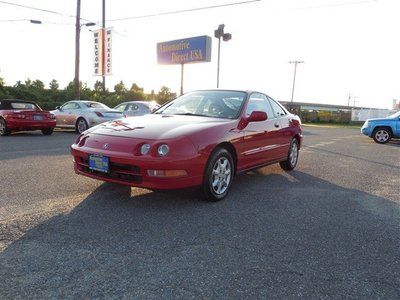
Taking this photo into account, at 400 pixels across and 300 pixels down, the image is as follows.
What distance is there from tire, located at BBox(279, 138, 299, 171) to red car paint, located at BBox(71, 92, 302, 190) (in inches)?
67.7

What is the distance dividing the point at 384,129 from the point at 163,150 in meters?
13.5

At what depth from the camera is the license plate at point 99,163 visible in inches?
169

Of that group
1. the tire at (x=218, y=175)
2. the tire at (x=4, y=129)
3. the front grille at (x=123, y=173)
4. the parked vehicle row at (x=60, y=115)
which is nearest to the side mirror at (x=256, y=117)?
the tire at (x=218, y=175)

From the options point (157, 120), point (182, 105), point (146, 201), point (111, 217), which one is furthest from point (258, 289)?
point (182, 105)

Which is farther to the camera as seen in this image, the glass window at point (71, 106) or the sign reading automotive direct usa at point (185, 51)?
the sign reading automotive direct usa at point (185, 51)

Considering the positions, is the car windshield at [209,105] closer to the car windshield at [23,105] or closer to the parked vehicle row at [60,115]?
the parked vehicle row at [60,115]

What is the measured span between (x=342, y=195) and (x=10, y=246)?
14.0ft

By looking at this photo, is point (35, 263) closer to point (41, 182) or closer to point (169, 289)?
point (169, 289)

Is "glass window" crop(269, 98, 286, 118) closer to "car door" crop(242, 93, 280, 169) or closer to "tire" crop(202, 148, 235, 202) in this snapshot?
"car door" crop(242, 93, 280, 169)

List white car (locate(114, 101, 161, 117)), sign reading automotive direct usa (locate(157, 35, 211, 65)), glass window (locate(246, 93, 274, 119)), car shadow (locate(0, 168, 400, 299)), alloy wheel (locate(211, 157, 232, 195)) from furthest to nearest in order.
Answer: sign reading automotive direct usa (locate(157, 35, 211, 65)), white car (locate(114, 101, 161, 117)), glass window (locate(246, 93, 274, 119)), alloy wheel (locate(211, 157, 232, 195)), car shadow (locate(0, 168, 400, 299))

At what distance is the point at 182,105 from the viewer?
5.87 metres

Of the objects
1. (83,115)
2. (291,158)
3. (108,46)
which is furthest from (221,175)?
(108,46)

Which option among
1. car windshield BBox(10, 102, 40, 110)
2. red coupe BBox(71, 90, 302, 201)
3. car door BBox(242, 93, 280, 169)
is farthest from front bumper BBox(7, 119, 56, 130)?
car door BBox(242, 93, 280, 169)

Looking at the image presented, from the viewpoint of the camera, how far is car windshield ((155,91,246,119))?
539 cm
